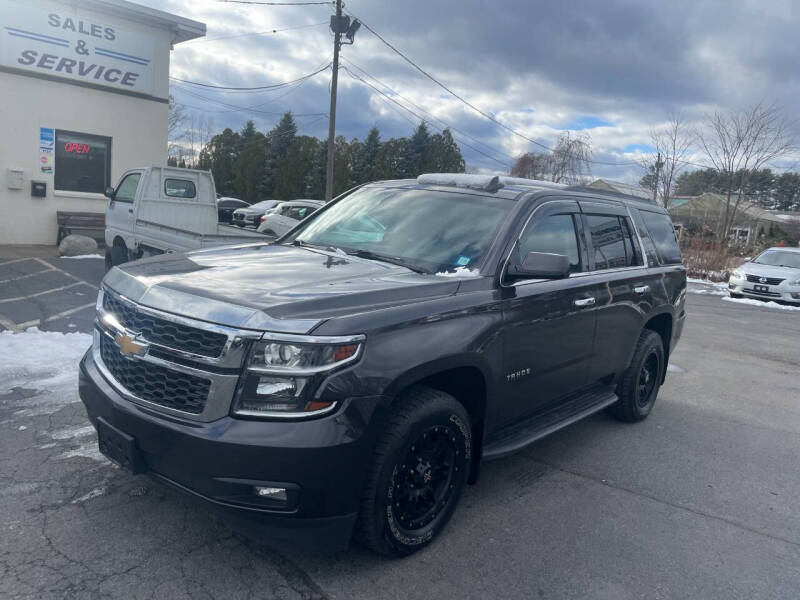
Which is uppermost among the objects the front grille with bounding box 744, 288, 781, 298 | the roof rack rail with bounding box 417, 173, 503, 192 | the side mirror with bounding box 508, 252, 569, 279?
the roof rack rail with bounding box 417, 173, 503, 192

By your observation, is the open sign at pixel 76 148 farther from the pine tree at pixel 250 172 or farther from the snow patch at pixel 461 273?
the pine tree at pixel 250 172

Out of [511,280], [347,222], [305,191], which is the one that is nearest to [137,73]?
[347,222]

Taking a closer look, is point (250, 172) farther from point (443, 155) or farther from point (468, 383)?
point (468, 383)

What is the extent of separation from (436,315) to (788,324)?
1258cm

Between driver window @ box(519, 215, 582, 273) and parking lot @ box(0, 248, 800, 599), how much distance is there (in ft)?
5.02

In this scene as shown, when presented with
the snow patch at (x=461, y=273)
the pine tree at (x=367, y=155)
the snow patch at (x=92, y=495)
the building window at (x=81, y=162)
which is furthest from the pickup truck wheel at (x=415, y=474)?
the pine tree at (x=367, y=155)

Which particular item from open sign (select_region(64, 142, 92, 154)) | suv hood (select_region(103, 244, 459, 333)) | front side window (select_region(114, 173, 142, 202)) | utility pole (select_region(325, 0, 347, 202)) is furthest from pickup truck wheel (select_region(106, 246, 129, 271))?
utility pole (select_region(325, 0, 347, 202))

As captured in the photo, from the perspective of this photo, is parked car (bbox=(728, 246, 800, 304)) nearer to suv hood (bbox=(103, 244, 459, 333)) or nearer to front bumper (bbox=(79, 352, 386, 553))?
Answer: suv hood (bbox=(103, 244, 459, 333))

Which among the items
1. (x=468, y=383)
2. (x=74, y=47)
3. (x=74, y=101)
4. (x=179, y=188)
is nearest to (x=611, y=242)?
(x=468, y=383)

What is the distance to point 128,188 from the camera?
1077 centimetres

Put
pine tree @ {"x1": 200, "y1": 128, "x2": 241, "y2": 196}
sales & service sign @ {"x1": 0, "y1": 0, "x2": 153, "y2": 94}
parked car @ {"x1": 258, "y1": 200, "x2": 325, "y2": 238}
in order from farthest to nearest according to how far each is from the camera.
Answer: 1. pine tree @ {"x1": 200, "y1": 128, "x2": 241, "y2": 196}
2. parked car @ {"x1": 258, "y1": 200, "x2": 325, "y2": 238}
3. sales & service sign @ {"x1": 0, "y1": 0, "x2": 153, "y2": 94}

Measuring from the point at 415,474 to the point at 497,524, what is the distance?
79cm

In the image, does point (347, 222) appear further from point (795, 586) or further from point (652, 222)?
point (795, 586)

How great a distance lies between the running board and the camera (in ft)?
12.1
